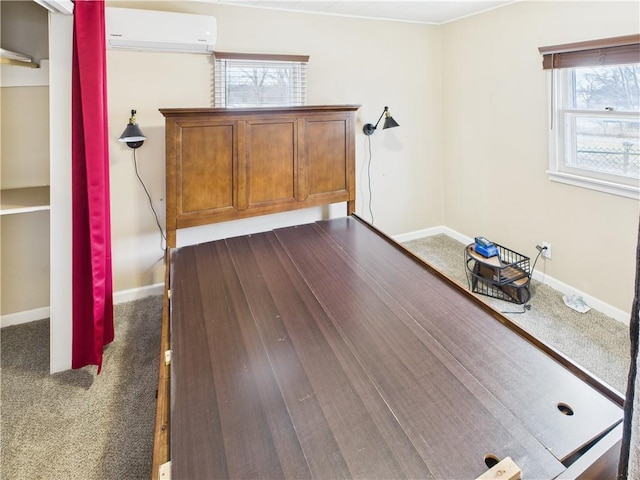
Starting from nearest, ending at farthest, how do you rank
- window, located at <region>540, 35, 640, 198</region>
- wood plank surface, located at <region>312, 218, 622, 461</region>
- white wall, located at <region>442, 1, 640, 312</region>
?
wood plank surface, located at <region>312, 218, 622, 461</region>
window, located at <region>540, 35, 640, 198</region>
white wall, located at <region>442, 1, 640, 312</region>

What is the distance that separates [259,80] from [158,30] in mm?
796

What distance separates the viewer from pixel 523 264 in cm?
315

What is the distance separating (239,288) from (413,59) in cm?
293

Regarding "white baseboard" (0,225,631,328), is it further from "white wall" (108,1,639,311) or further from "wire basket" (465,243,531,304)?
"wire basket" (465,243,531,304)

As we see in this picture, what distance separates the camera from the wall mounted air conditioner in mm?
2396

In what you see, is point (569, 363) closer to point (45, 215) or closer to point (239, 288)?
point (239, 288)

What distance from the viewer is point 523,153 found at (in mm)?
3094

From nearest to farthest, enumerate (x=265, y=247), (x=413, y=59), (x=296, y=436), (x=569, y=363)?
(x=296, y=436) → (x=569, y=363) → (x=265, y=247) → (x=413, y=59)

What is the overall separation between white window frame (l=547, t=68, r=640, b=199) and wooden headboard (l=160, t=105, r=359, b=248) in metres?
1.50

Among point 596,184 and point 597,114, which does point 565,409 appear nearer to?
point 596,184

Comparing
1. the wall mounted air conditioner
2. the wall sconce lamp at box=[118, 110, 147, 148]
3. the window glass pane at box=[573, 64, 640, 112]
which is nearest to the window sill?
the window glass pane at box=[573, 64, 640, 112]

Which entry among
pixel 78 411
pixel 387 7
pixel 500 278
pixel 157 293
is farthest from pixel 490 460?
pixel 387 7

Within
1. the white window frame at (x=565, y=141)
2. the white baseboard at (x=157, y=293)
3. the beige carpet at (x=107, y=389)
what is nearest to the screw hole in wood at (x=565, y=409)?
the beige carpet at (x=107, y=389)

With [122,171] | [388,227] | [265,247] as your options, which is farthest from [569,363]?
[122,171]
